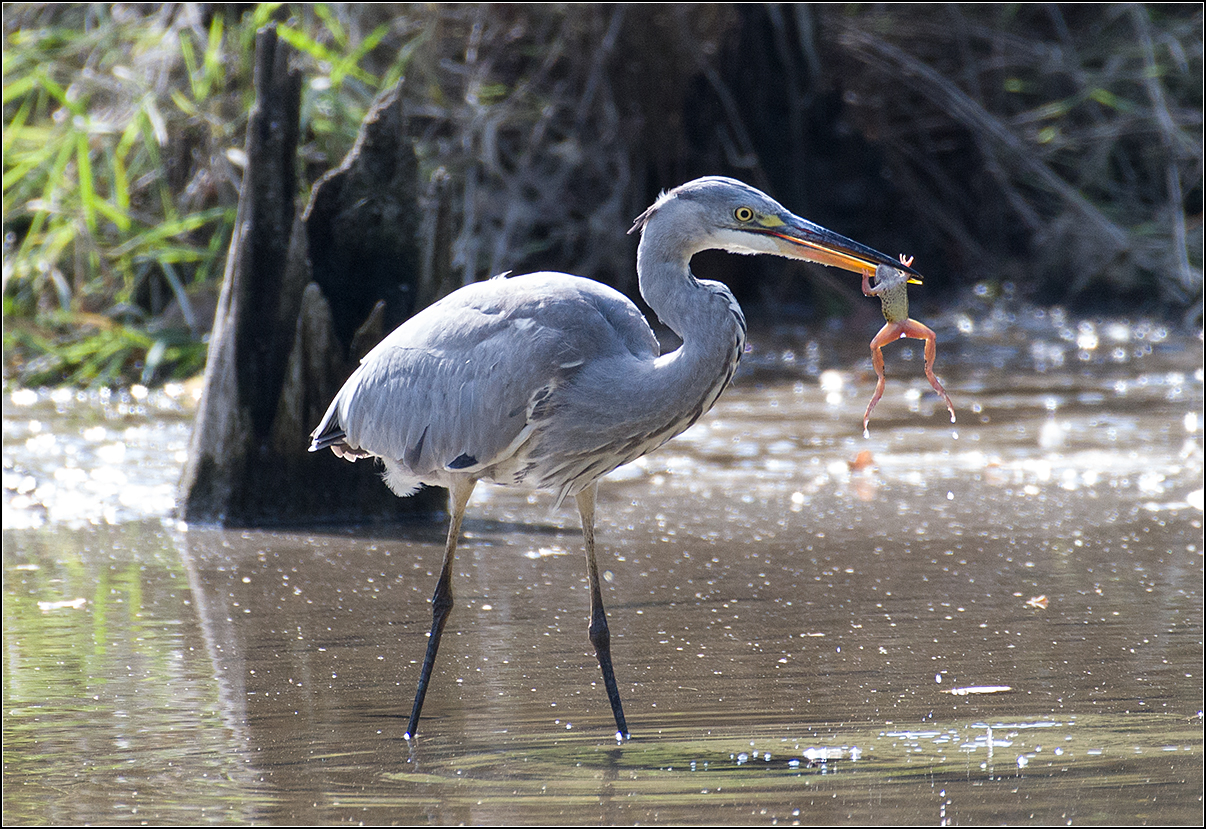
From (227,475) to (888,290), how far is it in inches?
139

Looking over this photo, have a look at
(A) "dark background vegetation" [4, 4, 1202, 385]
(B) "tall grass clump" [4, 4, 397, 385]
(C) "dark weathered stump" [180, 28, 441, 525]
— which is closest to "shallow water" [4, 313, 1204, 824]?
(C) "dark weathered stump" [180, 28, 441, 525]

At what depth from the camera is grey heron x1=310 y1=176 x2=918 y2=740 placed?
3.71 m

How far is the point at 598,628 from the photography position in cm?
412

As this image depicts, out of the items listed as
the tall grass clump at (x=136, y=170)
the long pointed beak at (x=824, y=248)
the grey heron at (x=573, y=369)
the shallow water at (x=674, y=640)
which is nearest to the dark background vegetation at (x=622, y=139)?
the tall grass clump at (x=136, y=170)

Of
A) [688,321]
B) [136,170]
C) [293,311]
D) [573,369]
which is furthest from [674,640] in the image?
[136,170]

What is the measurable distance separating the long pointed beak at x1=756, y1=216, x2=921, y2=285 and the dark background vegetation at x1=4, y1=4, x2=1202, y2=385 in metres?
5.69

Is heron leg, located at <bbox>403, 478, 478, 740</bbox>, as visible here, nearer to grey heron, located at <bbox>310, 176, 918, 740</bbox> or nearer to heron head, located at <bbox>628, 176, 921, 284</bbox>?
grey heron, located at <bbox>310, 176, 918, 740</bbox>

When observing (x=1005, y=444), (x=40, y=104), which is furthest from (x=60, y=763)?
(x=40, y=104)

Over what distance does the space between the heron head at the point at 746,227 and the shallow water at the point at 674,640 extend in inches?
47.6

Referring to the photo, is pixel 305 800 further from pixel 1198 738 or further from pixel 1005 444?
pixel 1005 444

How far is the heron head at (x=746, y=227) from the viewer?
3664 mm

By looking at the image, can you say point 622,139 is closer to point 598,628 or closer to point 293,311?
point 293,311

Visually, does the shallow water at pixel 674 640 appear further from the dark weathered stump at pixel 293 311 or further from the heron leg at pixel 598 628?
the dark weathered stump at pixel 293 311

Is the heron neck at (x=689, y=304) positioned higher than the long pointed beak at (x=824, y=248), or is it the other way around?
the long pointed beak at (x=824, y=248)
